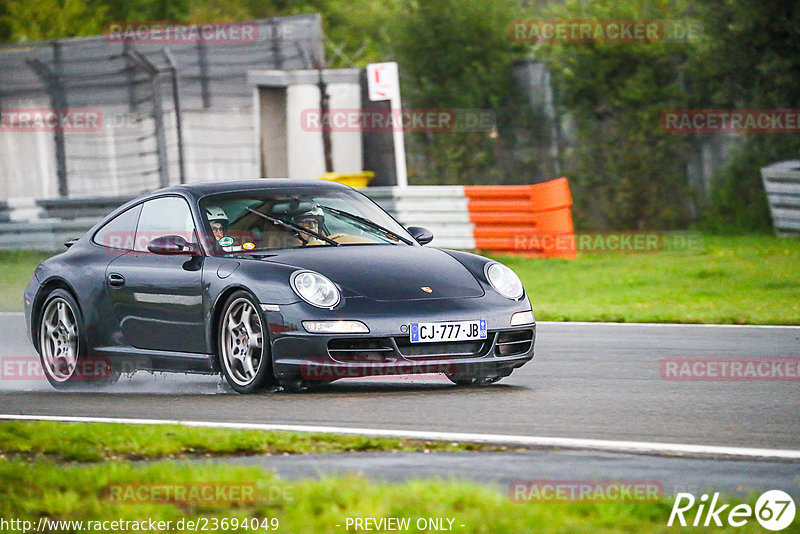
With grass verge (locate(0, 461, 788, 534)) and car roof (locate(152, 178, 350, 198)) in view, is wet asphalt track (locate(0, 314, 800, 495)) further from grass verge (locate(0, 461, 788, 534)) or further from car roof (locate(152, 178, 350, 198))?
car roof (locate(152, 178, 350, 198))

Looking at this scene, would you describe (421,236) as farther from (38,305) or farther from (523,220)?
(523,220)

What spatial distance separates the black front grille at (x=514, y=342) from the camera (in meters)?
9.18

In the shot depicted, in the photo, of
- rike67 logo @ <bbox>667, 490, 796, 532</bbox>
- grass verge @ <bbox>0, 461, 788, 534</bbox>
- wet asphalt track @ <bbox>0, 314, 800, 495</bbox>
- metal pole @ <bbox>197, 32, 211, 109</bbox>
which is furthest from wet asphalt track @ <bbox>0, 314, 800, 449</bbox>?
metal pole @ <bbox>197, 32, 211, 109</bbox>

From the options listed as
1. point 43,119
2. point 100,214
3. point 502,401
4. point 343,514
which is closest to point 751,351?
point 502,401

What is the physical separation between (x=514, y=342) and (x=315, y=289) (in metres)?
1.24

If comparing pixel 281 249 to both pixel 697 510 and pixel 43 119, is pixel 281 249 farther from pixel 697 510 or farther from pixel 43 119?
pixel 43 119

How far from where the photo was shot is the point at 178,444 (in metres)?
6.97

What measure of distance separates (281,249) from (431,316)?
3.92 ft

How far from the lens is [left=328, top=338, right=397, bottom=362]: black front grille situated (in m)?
8.79

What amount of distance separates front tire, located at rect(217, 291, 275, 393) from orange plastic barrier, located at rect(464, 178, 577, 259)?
9701 mm

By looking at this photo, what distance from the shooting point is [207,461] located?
650 cm

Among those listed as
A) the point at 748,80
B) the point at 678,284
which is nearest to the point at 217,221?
the point at 678,284

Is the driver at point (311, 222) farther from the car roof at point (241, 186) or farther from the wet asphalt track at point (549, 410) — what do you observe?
the wet asphalt track at point (549, 410)

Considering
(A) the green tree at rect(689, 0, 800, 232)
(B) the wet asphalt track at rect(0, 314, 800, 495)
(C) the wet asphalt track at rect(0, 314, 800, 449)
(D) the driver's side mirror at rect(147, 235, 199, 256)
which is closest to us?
(B) the wet asphalt track at rect(0, 314, 800, 495)
